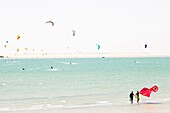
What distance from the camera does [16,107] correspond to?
38.3m

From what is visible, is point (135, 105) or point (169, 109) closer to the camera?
point (169, 109)

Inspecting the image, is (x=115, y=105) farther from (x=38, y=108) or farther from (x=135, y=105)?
(x=38, y=108)

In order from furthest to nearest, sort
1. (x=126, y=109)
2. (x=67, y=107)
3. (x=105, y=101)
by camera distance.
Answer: (x=105, y=101)
(x=67, y=107)
(x=126, y=109)

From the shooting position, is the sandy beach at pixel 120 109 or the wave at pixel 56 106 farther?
the wave at pixel 56 106

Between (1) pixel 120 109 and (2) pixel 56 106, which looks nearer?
(1) pixel 120 109

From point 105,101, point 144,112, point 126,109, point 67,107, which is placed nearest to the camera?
point 144,112

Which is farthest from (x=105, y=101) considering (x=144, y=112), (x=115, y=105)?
(x=144, y=112)

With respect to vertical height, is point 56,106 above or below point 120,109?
below

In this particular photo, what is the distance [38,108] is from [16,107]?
263cm

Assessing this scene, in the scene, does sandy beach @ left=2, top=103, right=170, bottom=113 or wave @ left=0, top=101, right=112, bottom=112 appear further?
wave @ left=0, top=101, right=112, bottom=112

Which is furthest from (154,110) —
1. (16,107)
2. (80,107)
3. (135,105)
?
(16,107)

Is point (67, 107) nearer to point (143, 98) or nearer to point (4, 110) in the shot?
point (4, 110)

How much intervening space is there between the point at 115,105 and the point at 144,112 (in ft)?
18.8

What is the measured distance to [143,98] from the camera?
44031 mm
